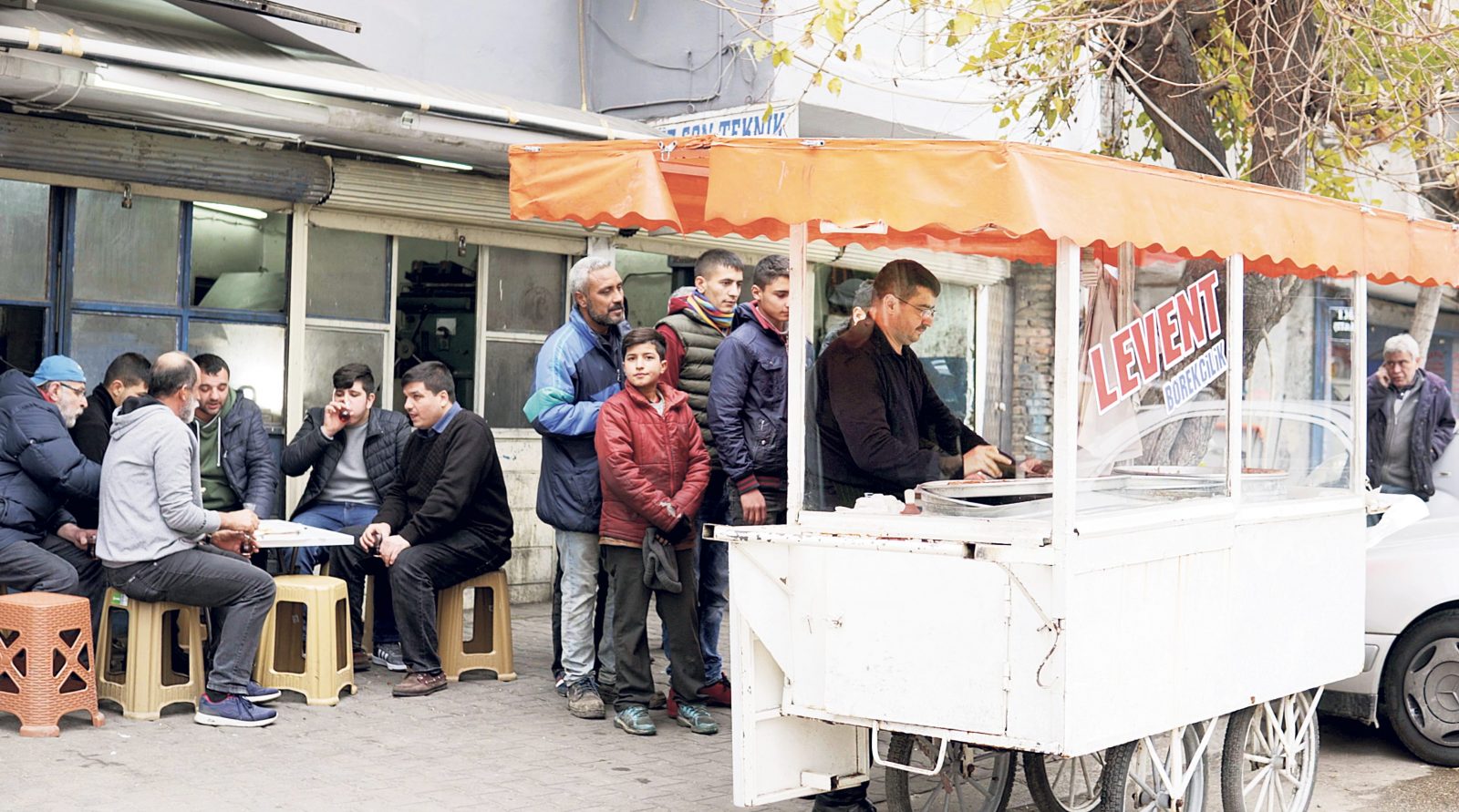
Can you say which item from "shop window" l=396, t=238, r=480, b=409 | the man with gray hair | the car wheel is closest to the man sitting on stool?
"shop window" l=396, t=238, r=480, b=409

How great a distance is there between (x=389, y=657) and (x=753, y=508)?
8.16 feet

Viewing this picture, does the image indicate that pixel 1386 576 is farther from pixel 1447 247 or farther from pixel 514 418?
pixel 514 418

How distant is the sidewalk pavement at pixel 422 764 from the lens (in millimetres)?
5562

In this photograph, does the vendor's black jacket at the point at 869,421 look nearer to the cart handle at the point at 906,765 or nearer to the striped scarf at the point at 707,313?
the cart handle at the point at 906,765

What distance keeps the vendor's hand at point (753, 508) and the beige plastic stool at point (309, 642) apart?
6.60ft

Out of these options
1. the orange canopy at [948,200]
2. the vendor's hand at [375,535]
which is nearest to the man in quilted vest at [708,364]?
the orange canopy at [948,200]

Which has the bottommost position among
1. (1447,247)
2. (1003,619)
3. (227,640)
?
(227,640)

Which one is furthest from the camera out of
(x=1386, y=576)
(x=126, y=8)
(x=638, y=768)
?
(x=126, y=8)

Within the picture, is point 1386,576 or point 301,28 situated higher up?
point 301,28

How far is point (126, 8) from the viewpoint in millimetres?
8125

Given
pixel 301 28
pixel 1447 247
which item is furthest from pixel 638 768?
pixel 301 28

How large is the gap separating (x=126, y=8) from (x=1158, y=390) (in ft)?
19.3

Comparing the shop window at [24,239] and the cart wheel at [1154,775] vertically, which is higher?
the shop window at [24,239]

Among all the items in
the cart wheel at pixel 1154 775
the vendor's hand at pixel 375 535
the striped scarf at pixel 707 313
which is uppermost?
the striped scarf at pixel 707 313
